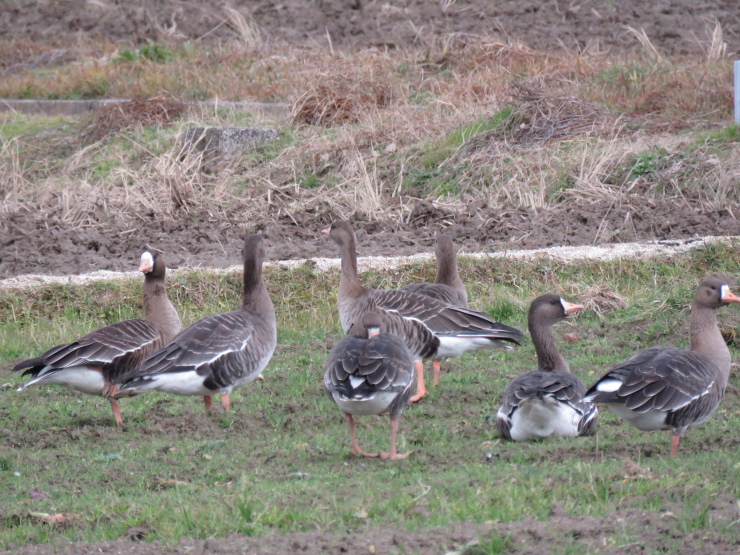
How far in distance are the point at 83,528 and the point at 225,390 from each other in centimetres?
278

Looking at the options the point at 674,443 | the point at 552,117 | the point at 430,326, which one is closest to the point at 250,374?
the point at 430,326

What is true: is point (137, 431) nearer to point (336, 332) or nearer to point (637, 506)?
point (336, 332)

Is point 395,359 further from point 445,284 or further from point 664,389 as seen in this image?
point 445,284

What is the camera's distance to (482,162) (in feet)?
52.6

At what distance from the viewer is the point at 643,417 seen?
20.8 feet

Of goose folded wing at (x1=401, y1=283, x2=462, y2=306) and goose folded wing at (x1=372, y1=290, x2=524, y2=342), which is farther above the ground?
goose folded wing at (x1=372, y1=290, x2=524, y2=342)

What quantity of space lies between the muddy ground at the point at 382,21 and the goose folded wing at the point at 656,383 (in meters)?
19.2

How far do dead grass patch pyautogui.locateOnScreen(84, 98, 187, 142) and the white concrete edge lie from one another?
845 cm

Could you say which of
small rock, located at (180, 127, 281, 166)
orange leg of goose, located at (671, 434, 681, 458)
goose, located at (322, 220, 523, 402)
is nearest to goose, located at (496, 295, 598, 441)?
orange leg of goose, located at (671, 434, 681, 458)

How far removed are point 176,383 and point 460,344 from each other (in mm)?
2749

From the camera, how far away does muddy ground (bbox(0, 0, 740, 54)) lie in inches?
1017

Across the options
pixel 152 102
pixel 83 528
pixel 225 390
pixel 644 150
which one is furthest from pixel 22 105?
pixel 83 528

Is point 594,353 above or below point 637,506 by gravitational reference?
below

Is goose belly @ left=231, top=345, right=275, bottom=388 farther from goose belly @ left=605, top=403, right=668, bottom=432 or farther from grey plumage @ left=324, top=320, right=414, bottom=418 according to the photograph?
goose belly @ left=605, top=403, right=668, bottom=432
